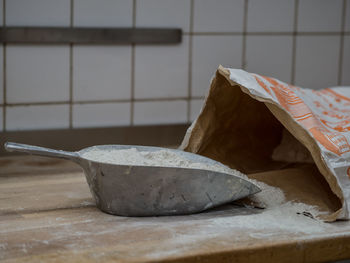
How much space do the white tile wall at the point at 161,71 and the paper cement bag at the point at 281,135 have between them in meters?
0.31

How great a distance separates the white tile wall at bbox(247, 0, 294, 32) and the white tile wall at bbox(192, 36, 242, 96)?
63mm

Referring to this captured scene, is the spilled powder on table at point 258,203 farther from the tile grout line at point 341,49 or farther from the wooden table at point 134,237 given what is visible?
→ the tile grout line at point 341,49

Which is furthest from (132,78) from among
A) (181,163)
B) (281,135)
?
(181,163)

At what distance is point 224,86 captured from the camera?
1067 mm

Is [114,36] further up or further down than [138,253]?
further up

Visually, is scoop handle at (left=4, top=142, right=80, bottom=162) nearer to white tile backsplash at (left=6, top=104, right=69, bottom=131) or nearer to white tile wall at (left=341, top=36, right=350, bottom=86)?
white tile backsplash at (left=6, top=104, right=69, bottom=131)

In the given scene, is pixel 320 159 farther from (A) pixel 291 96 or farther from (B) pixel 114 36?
(B) pixel 114 36

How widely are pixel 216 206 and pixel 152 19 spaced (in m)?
0.62

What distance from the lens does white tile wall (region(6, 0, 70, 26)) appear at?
1.25m

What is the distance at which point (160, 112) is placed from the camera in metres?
1.46

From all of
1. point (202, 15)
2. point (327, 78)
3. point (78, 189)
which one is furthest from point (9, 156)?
point (327, 78)

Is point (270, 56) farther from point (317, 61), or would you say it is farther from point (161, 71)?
point (161, 71)

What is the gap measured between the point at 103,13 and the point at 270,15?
46cm

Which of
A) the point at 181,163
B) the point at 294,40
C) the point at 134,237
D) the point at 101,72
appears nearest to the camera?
the point at 134,237
